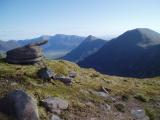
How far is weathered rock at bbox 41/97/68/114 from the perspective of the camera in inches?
905

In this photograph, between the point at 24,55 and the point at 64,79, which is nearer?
the point at 64,79

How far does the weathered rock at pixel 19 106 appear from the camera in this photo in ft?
65.2

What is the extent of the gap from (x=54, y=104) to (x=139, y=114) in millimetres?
8117

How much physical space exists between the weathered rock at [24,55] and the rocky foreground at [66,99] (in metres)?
1.28

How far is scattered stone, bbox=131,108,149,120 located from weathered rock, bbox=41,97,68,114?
6442 millimetres

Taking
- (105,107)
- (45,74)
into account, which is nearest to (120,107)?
(105,107)

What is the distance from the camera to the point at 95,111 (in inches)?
979


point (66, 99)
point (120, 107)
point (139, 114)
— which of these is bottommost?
point (139, 114)

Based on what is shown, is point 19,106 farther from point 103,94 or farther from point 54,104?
point 103,94

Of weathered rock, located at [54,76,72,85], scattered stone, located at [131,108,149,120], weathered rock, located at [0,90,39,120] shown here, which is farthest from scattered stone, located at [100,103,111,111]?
weathered rock, located at [0,90,39,120]

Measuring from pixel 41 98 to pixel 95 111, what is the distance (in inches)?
185

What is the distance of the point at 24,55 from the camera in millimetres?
34969

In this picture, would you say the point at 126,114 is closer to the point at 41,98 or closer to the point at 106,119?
the point at 106,119

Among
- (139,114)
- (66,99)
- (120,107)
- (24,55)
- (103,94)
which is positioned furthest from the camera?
(24,55)
